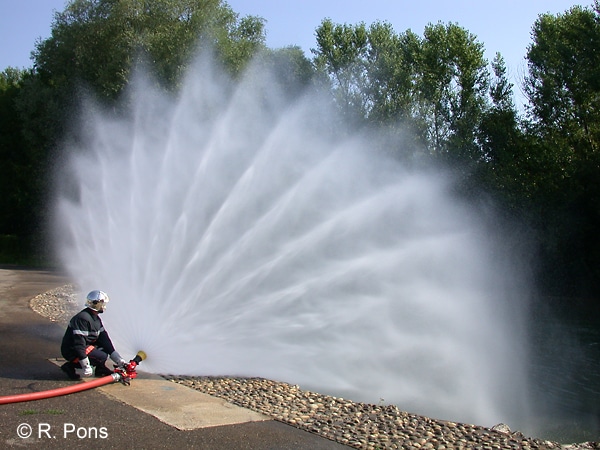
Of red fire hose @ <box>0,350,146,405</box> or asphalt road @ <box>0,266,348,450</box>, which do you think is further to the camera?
red fire hose @ <box>0,350,146,405</box>

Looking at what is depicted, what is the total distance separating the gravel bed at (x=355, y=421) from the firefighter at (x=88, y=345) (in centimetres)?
123

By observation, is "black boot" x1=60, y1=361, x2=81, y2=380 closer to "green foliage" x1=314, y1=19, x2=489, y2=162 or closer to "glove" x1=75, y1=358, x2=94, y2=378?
"glove" x1=75, y1=358, x2=94, y2=378

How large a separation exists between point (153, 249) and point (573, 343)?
15.4m

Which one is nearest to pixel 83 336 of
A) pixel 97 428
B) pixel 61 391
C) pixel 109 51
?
pixel 61 391

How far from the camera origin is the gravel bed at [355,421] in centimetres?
817

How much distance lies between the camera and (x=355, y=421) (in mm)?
8922

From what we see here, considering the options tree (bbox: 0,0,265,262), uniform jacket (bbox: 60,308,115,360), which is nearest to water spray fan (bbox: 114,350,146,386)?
uniform jacket (bbox: 60,308,115,360)

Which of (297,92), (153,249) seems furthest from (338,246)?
(297,92)

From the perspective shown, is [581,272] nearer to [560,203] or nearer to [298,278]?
[560,203]

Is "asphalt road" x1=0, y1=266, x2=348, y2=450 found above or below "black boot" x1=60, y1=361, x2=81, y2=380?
below

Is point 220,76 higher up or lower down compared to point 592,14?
lower down

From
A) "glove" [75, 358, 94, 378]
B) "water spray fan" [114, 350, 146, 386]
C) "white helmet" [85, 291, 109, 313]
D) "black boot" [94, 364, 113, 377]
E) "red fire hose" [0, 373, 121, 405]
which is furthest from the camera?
"black boot" [94, 364, 113, 377]

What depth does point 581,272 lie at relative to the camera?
37.1m

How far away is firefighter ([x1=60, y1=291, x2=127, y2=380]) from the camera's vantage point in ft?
33.4
